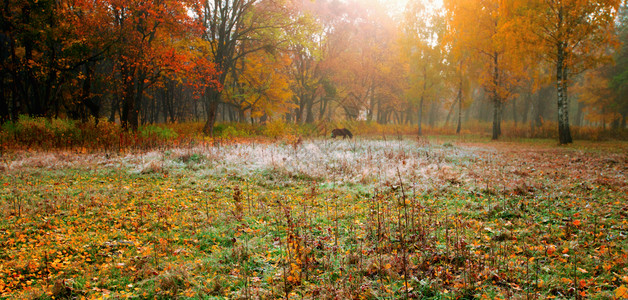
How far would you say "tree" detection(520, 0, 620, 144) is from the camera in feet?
46.3

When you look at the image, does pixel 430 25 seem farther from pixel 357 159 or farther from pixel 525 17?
pixel 357 159

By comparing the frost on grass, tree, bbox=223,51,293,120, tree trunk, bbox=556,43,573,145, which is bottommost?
the frost on grass

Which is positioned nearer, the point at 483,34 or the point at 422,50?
the point at 483,34

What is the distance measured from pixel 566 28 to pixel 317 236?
55.0 feet

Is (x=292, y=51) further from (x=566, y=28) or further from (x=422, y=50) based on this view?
(x=566, y=28)

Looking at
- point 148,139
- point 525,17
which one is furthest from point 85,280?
point 525,17

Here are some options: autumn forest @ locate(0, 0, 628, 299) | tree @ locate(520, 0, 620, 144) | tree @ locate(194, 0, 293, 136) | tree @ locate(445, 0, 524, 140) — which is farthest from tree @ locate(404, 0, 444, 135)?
tree @ locate(194, 0, 293, 136)

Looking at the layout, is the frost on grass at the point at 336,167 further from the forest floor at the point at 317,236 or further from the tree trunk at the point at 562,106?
the tree trunk at the point at 562,106

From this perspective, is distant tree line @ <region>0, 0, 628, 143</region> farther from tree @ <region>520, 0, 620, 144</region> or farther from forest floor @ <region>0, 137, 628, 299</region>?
forest floor @ <region>0, 137, 628, 299</region>

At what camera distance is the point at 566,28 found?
1424 centimetres

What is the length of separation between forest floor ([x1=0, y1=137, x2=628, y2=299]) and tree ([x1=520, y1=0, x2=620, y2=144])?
31.7 ft

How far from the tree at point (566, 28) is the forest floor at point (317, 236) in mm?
9654

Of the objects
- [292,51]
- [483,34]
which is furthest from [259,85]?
[483,34]

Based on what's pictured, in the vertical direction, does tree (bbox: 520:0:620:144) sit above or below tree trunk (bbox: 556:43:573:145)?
above
